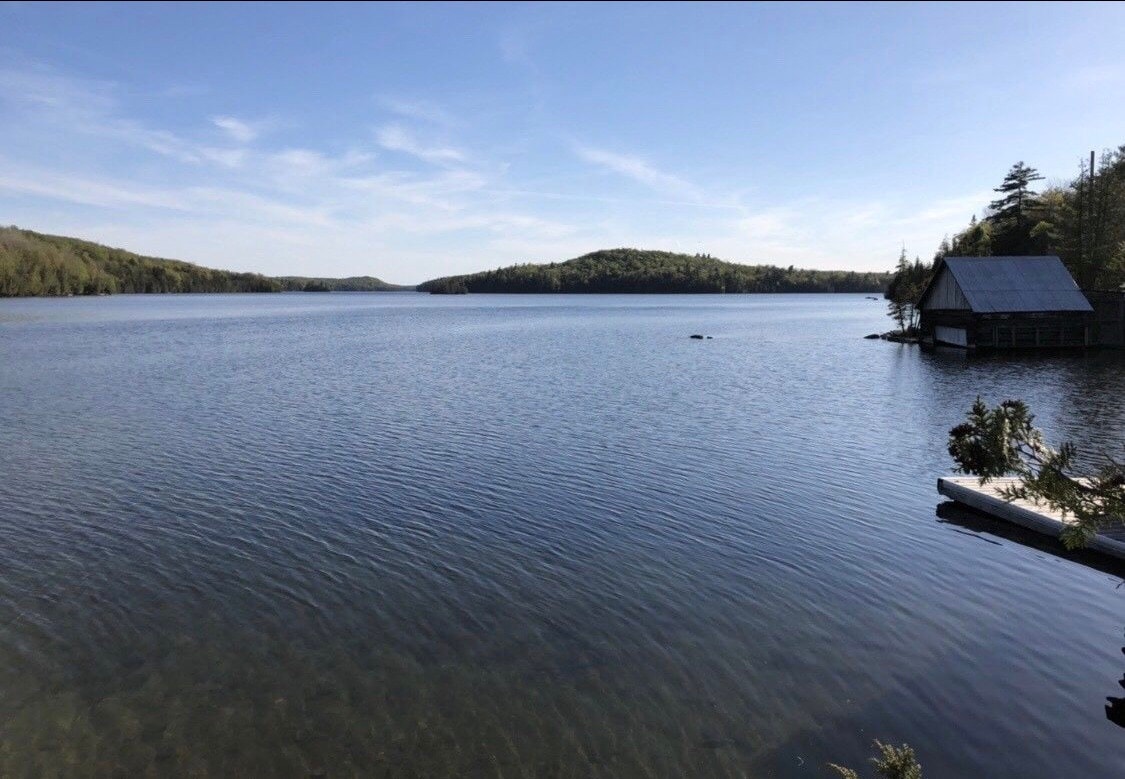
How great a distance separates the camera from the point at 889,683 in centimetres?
1170

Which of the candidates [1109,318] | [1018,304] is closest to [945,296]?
[1018,304]

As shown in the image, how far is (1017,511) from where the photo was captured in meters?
19.4

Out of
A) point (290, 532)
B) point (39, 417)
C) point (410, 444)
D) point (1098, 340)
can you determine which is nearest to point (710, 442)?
point (410, 444)

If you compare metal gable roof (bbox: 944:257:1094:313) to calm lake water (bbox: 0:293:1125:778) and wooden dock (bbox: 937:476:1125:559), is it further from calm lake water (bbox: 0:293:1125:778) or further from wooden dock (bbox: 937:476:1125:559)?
wooden dock (bbox: 937:476:1125:559)

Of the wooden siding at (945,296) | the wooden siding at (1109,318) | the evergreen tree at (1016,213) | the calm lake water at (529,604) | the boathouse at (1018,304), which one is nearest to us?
the calm lake water at (529,604)

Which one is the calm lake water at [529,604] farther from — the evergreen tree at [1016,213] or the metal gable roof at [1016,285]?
the evergreen tree at [1016,213]

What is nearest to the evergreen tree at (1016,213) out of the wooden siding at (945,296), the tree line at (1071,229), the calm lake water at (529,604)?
the tree line at (1071,229)

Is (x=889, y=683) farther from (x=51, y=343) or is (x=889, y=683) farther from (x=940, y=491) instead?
(x=51, y=343)

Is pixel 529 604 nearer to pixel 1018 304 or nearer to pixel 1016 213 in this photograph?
pixel 1018 304

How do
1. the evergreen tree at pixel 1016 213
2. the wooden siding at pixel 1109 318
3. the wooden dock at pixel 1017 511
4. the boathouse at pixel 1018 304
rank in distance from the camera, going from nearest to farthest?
1. the wooden dock at pixel 1017 511
2. the boathouse at pixel 1018 304
3. the wooden siding at pixel 1109 318
4. the evergreen tree at pixel 1016 213

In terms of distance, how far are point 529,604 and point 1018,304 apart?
216 feet

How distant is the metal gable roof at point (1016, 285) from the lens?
63.2 m

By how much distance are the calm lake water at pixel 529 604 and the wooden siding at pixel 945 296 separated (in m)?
37.5

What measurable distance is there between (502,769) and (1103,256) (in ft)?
300
